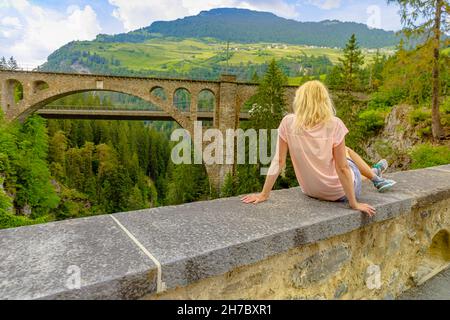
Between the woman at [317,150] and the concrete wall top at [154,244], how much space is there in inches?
4.1

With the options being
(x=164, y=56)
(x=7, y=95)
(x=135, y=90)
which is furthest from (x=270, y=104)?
(x=164, y=56)

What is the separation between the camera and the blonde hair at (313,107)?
1.96 metres

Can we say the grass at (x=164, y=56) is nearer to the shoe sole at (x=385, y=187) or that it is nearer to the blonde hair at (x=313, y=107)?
the shoe sole at (x=385, y=187)

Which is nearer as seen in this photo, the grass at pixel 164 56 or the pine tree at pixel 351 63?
the pine tree at pixel 351 63

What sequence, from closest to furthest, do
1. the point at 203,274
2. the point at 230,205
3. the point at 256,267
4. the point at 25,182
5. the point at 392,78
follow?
the point at 203,274
the point at 256,267
the point at 230,205
the point at 392,78
the point at 25,182

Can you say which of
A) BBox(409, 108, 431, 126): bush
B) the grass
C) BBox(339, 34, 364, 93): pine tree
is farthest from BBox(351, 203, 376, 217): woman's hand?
the grass

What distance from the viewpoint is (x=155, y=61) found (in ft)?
511

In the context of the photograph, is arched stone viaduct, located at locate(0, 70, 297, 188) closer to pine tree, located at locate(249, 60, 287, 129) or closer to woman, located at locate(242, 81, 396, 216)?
pine tree, located at locate(249, 60, 287, 129)

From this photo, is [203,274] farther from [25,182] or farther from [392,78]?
[25,182]

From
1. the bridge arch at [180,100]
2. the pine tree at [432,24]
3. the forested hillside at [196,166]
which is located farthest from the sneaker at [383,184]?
the bridge arch at [180,100]

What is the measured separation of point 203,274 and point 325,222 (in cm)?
69

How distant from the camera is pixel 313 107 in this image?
78.0 inches

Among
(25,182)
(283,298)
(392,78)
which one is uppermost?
(392,78)

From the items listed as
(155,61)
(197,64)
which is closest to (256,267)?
(197,64)
